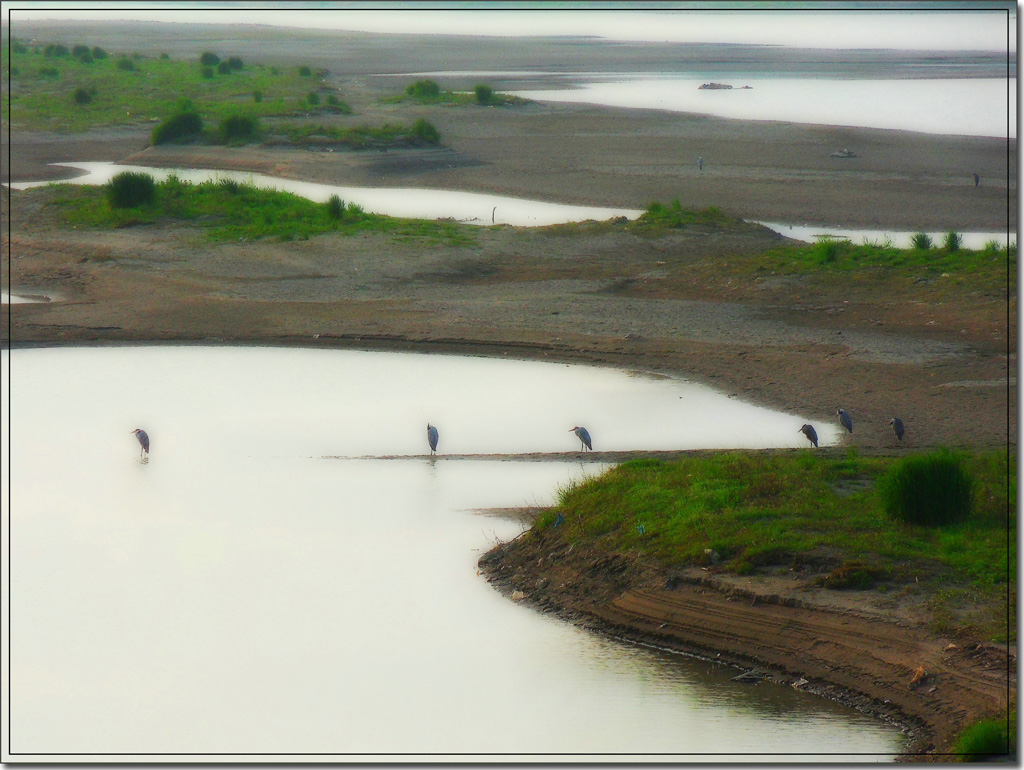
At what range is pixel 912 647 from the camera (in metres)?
9.60

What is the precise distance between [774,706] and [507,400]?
9.46 m

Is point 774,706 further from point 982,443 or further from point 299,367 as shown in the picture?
point 299,367

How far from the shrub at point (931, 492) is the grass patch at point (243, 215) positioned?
58.1 ft

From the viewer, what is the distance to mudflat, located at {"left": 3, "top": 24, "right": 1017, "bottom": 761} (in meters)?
11.1

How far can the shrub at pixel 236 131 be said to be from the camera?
44.4 m

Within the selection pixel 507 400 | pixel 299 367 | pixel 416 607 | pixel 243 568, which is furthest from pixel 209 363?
pixel 416 607

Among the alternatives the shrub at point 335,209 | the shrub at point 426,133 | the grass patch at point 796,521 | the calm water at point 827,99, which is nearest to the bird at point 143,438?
the grass patch at point 796,521

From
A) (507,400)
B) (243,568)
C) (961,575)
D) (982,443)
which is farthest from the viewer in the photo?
(507,400)

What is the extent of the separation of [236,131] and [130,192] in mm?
13952

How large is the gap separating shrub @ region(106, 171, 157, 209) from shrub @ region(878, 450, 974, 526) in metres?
23.9

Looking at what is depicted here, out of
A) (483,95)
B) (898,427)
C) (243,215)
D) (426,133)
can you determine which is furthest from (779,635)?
(483,95)

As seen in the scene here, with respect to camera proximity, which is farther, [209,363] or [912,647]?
[209,363]

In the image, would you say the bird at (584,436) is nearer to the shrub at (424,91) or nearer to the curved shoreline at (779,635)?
the curved shoreline at (779,635)

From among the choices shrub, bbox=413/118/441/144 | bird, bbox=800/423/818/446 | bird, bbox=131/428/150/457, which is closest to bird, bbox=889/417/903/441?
bird, bbox=800/423/818/446
